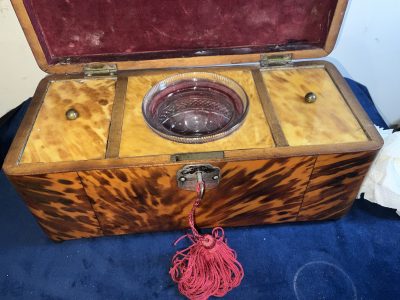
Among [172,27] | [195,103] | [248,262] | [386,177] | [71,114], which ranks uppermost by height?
[172,27]

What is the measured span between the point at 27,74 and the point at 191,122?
0.65 metres

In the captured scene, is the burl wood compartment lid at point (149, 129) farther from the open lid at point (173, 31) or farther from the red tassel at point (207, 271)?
the red tassel at point (207, 271)

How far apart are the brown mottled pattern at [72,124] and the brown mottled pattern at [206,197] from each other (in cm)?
9

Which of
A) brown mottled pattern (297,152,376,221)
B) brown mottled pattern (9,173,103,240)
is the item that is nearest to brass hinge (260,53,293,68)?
brown mottled pattern (297,152,376,221)

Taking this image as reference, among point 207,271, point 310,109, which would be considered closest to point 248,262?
point 207,271

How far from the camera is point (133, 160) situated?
2.86ft

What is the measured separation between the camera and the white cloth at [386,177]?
107 centimetres

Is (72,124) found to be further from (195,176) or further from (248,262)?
(248,262)

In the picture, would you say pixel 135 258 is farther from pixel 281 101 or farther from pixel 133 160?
pixel 281 101

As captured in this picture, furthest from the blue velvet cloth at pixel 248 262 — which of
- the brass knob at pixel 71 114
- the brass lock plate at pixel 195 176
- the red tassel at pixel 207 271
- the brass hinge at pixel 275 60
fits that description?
the brass hinge at pixel 275 60

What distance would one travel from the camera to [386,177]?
1.07 m

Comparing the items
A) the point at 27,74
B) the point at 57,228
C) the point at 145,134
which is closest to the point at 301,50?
the point at 145,134

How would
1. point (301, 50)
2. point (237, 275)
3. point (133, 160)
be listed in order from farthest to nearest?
point (301, 50)
point (237, 275)
point (133, 160)

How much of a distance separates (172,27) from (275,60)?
0.30 meters
